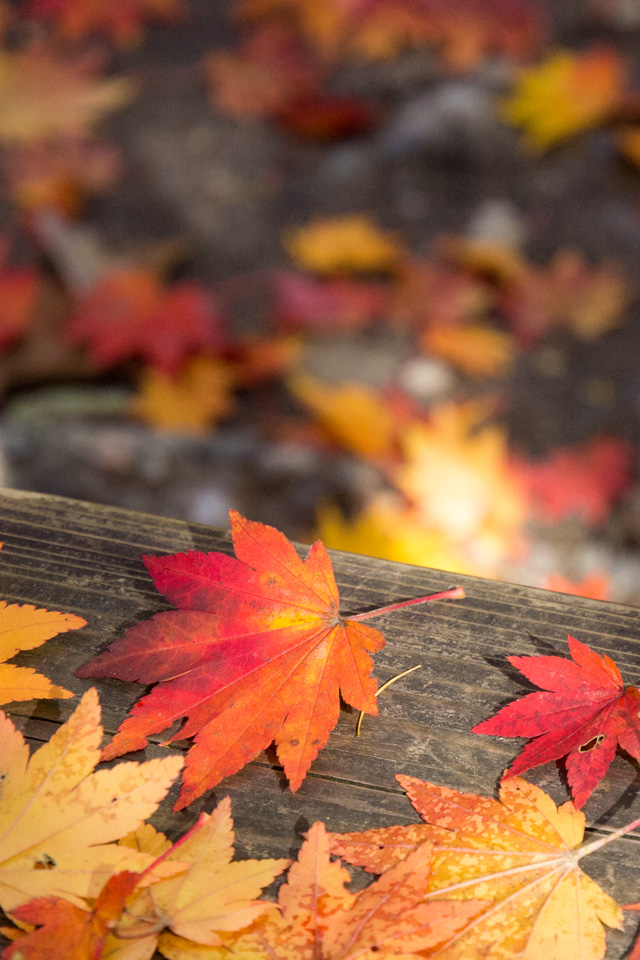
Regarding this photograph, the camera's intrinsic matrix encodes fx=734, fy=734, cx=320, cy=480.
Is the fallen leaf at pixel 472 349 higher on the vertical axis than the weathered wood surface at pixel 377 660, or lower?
higher

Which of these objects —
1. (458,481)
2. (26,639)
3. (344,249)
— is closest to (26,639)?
(26,639)

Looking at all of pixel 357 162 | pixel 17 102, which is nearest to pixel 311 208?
pixel 357 162

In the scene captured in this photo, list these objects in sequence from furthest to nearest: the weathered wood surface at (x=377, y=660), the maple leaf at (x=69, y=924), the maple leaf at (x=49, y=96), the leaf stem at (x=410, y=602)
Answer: the maple leaf at (x=49, y=96) < the leaf stem at (x=410, y=602) < the weathered wood surface at (x=377, y=660) < the maple leaf at (x=69, y=924)

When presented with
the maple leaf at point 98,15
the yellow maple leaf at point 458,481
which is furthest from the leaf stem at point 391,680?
the maple leaf at point 98,15

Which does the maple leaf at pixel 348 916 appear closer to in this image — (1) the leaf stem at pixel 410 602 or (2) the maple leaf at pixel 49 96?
(1) the leaf stem at pixel 410 602

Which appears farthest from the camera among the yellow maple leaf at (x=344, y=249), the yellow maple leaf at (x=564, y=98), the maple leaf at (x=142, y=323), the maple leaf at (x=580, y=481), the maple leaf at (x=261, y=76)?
Answer: the maple leaf at (x=261, y=76)

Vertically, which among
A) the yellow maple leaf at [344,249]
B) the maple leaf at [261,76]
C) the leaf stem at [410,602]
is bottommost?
the leaf stem at [410,602]

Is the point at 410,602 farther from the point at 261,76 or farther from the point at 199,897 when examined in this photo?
the point at 261,76
